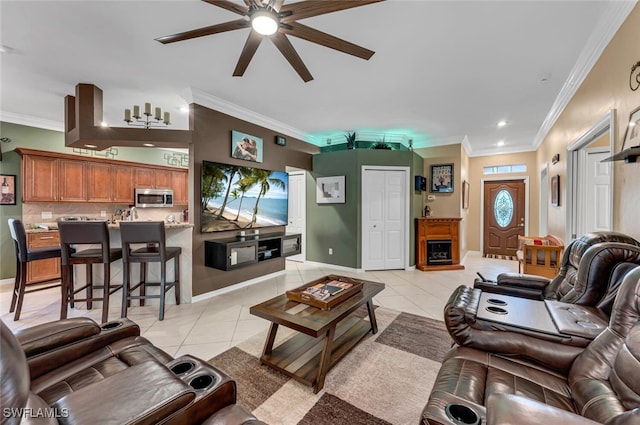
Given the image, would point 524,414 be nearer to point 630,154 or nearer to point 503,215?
point 630,154

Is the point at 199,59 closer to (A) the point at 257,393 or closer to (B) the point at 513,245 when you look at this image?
(A) the point at 257,393

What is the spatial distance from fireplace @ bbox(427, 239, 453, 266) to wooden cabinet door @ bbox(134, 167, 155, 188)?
6.07 meters

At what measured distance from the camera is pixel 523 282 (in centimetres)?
236

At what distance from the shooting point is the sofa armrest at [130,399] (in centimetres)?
76

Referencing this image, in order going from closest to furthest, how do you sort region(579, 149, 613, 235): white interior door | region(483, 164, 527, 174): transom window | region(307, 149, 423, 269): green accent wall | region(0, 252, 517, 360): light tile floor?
region(0, 252, 517, 360): light tile floor < region(579, 149, 613, 235): white interior door < region(307, 149, 423, 269): green accent wall < region(483, 164, 527, 174): transom window

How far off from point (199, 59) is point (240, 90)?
29.5 inches

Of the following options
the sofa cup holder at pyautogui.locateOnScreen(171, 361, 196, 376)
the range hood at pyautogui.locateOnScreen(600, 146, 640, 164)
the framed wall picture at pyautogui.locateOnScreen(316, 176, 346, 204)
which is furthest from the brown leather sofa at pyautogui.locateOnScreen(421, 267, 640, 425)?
the framed wall picture at pyautogui.locateOnScreen(316, 176, 346, 204)

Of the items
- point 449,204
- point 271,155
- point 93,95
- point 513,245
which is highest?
→ point 93,95

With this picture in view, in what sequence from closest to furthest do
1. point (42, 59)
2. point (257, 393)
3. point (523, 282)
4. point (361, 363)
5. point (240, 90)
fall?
point (257, 393) → point (361, 363) → point (523, 282) → point (42, 59) → point (240, 90)

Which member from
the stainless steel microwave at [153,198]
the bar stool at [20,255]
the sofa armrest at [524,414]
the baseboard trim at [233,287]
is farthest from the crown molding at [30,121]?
the sofa armrest at [524,414]

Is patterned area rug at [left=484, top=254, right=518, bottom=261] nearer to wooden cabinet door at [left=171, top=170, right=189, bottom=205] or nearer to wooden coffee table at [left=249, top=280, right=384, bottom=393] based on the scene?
wooden coffee table at [left=249, top=280, right=384, bottom=393]

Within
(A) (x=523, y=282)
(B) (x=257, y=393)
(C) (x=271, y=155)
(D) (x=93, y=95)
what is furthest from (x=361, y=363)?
(D) (x=93, y=95)

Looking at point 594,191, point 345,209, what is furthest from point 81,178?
point 594,191

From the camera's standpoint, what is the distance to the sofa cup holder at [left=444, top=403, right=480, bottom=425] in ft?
3.07
